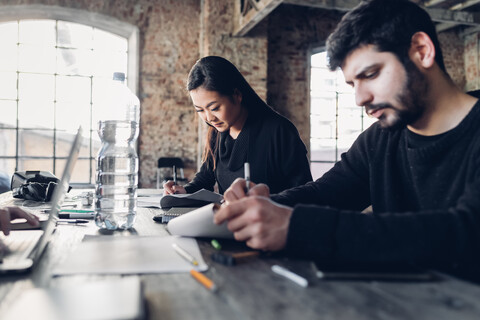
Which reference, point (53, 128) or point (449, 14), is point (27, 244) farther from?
point (449, 14)

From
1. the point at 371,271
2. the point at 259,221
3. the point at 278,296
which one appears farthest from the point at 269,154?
the point at 278,296

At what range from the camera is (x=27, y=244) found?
37.2 inches

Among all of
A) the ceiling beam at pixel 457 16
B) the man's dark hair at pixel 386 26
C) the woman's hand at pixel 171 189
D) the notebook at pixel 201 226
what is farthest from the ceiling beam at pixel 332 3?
the notebook at pixel 201 226

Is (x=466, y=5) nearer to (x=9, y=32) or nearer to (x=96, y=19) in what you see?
(x=96, y=19)

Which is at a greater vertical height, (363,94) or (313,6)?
(313,6)

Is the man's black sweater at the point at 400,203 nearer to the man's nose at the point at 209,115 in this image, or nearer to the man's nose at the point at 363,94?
the man's nose at the point at 363,94

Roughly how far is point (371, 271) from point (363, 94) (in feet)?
2.09

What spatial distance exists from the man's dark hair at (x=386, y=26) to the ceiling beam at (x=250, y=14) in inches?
134

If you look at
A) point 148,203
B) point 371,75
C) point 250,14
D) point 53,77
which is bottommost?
point 148,203

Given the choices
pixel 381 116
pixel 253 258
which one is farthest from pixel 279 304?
pixel 381 116

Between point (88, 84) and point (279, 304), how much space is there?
5652mm

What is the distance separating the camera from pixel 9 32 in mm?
5422

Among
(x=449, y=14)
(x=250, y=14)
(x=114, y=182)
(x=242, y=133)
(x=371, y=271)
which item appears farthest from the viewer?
(x=449, y=14)

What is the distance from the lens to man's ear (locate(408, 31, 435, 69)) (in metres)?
1.16
